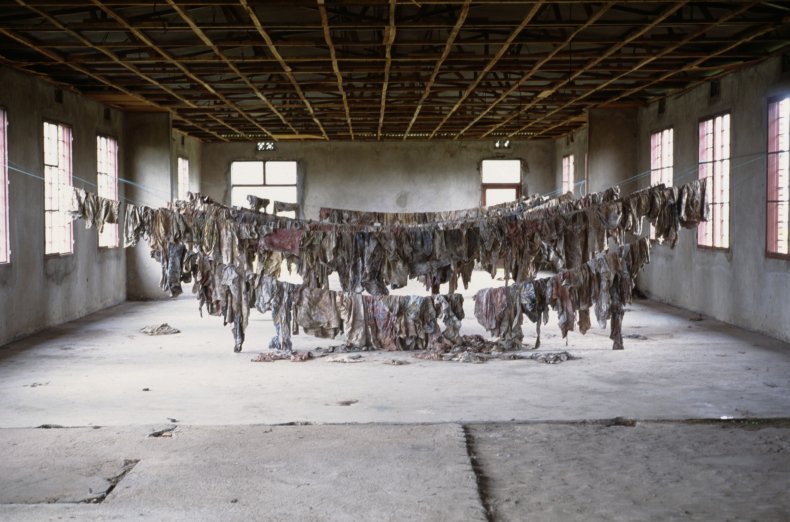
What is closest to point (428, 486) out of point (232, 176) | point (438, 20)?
point (438, 20)

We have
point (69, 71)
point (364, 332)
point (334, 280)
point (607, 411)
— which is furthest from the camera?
point (334, 280)

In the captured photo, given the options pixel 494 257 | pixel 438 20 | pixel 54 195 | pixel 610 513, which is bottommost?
pixel 610 513

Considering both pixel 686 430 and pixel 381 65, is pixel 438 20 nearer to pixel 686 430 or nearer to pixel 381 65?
pixel 381 65

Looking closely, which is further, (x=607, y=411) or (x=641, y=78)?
(x=641, y=78)

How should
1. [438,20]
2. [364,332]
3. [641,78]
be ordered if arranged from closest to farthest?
[438,20] < [364,332] < [641,78]

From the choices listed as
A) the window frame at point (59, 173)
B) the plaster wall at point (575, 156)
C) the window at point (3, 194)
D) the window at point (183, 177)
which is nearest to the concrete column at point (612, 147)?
the plaster wall at point (575, 156)

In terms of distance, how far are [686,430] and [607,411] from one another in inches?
29.5

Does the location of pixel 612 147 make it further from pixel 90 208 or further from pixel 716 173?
pixel 90 208

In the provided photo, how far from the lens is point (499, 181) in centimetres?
2383

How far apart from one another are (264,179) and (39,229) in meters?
12.0

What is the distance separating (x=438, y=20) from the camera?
9047 millimetres

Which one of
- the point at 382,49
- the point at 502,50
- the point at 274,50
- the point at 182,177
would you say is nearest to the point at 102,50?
the point at 274,50

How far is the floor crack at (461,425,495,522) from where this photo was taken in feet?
15.8

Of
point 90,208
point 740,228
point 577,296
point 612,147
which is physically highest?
point 612,147
